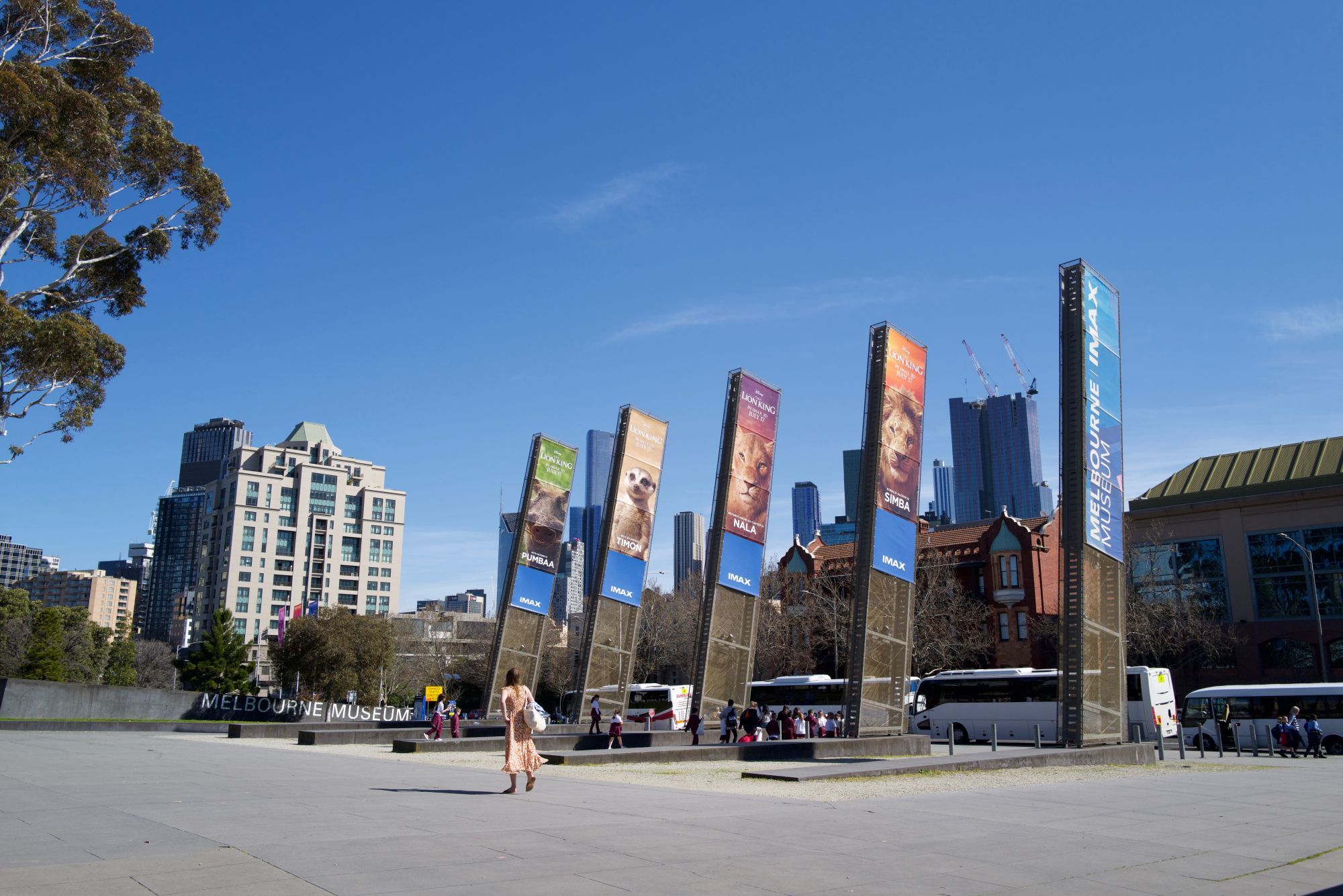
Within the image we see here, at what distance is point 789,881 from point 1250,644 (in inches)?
2423

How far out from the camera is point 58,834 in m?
9.45

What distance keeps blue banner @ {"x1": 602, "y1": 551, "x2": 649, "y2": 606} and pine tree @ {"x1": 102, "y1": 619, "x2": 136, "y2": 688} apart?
6110 cm

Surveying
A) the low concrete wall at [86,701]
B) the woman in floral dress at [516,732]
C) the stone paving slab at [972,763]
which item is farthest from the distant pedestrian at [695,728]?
the low concrete wall at [86,701]

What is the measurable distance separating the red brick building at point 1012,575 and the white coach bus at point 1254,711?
80.0ft

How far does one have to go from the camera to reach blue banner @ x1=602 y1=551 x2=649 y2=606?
125ft

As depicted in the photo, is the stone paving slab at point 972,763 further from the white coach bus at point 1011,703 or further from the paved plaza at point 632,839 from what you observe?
the white coach bus at point 1011,703

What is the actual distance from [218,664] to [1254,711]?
7371 centimetres

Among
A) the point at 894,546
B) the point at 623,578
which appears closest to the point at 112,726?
the point at 623,578

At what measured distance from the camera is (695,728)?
102 ft

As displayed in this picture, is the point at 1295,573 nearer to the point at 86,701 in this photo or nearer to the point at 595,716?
the point at 595,716

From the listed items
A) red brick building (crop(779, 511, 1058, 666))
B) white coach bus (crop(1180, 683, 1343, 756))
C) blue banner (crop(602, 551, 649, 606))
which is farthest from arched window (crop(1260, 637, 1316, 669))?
blue banner (crop(602, 551, 649, 606))

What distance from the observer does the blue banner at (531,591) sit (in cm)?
4056

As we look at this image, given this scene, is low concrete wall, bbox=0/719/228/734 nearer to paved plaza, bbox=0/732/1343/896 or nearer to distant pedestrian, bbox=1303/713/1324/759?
paved plaza, bbox=0/732/1343/896

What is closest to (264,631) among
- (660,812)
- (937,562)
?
(937,562)
